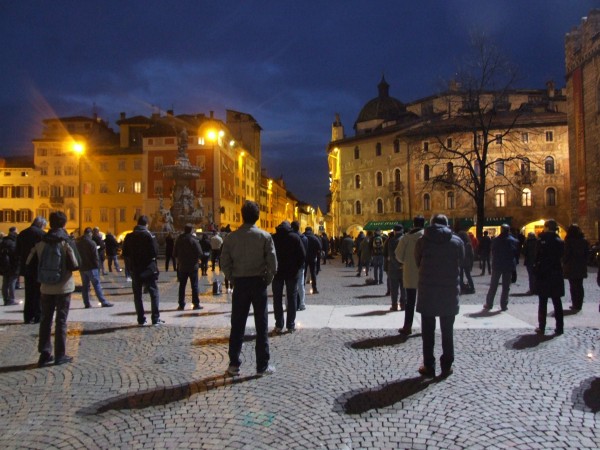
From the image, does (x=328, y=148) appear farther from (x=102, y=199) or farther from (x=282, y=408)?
(x=282, y=408)

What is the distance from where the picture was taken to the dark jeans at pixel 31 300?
10055 millimetres

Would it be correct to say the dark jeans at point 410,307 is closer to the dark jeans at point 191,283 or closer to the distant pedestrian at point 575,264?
the distant pedestrian at point 575,264

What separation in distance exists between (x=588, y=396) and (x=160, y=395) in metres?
4.39

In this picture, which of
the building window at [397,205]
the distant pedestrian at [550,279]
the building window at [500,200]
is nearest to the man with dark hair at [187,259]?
the distant pedestrian at [550,279]

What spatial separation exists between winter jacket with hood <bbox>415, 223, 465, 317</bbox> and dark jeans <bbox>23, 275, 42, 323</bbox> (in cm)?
740

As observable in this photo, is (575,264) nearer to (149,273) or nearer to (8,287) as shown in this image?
(149,273)

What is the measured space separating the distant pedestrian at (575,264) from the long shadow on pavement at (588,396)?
5.61 meters

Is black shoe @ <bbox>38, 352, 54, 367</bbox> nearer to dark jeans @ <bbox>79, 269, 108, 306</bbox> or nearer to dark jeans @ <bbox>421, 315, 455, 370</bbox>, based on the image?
dark jeans @ <bbox>421, 315, 455, 370</bbox>

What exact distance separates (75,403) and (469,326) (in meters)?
6.57

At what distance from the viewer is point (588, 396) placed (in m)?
5.43

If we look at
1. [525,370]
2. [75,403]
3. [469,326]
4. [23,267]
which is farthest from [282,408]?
[23,267]

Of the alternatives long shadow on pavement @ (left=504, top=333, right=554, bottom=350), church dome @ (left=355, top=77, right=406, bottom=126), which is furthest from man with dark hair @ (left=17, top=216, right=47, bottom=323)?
church dome @ (left=355, top=77, right=406, bottom=126)

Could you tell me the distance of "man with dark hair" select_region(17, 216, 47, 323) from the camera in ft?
32.9

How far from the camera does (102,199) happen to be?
65562mm
